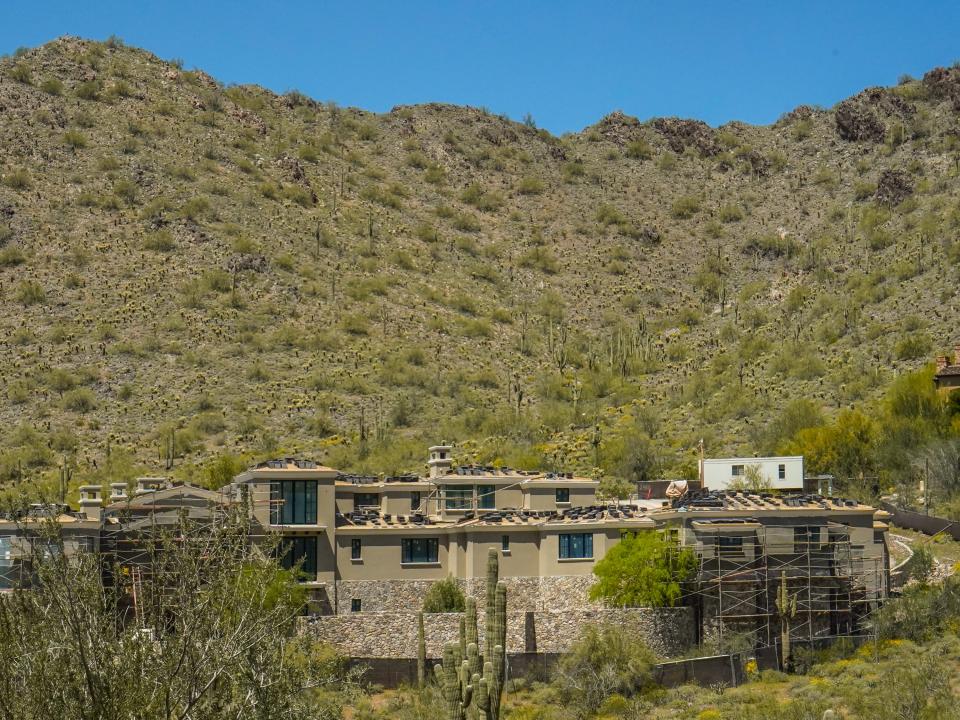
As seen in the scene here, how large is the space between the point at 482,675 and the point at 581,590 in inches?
1138

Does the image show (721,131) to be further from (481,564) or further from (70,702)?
(70,702)

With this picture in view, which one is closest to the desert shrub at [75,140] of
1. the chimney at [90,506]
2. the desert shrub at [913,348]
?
the desert shrub at [913,348]

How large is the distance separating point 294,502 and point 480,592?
7.23m

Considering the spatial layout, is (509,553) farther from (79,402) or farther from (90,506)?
(79,402)

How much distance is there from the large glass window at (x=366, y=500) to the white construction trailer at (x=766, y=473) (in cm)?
1403

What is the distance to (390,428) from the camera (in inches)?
3848

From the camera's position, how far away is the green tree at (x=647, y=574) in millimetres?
54631

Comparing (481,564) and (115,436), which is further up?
(115,436)

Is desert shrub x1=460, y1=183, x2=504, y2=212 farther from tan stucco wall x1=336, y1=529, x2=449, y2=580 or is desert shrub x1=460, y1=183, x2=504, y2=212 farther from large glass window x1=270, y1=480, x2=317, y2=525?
large glass window x1=270, y1=480, x2=317, y2=525

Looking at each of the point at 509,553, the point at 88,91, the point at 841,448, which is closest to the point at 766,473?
the point at 841,448

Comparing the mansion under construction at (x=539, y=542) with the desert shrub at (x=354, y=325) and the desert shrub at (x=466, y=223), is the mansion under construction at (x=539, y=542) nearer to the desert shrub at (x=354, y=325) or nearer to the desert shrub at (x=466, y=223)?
the desert shrub at (x=354, y=325)

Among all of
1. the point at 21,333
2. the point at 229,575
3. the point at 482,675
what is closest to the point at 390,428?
the point at 21,333

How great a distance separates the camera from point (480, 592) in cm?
5881

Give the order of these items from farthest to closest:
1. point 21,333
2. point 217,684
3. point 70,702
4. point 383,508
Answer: point 21,333, point 383,508, point 217,684, point 70,702
